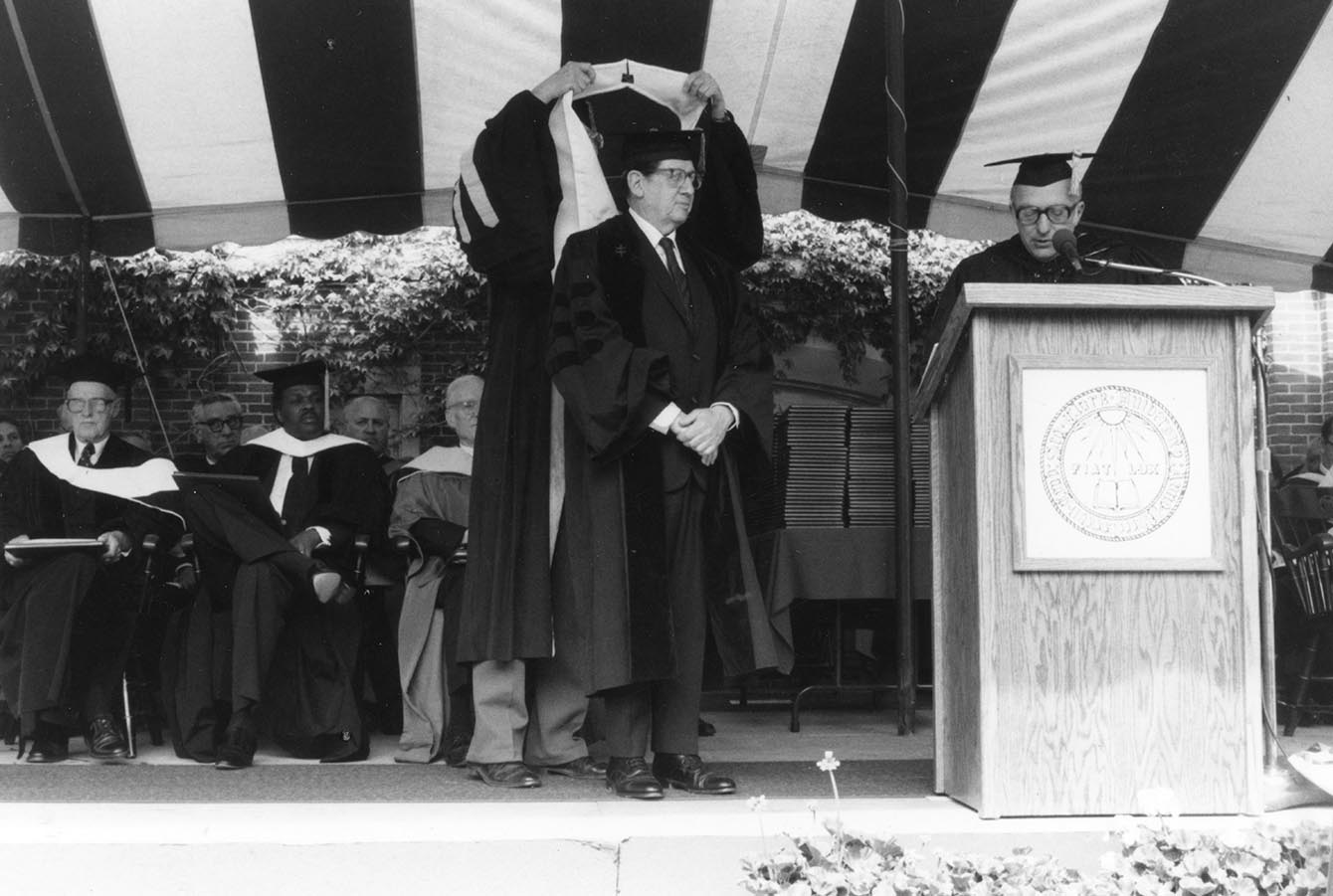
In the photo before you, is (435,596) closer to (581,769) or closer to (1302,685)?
(581,769)

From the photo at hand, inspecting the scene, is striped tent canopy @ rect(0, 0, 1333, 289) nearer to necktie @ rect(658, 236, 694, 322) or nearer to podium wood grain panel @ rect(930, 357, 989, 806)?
necktie @ rect(658, 236, 694, 322)

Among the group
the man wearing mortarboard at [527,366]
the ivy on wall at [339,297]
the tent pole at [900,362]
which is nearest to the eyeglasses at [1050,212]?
the tent pole at [900,362]

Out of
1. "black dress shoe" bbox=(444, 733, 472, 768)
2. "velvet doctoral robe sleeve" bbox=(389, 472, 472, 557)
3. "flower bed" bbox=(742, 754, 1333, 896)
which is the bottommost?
"black dress shoe" bbox=(444, 733, 472, 768)

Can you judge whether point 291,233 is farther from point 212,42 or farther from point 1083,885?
point 1083,885

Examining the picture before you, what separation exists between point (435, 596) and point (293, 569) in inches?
19.1

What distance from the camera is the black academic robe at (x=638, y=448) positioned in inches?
135

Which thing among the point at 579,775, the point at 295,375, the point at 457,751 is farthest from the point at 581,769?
the point at 295,375

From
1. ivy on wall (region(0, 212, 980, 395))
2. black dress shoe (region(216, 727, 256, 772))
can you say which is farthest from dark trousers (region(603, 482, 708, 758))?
ivy on wall (region(0, 212, 980, 395))

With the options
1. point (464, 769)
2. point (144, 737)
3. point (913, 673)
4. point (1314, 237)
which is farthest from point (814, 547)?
point (144, 737)

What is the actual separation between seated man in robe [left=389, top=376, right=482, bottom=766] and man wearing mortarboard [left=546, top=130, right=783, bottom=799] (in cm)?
107

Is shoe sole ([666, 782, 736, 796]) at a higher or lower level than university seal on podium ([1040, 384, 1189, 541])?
lower

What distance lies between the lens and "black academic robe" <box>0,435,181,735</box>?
467cm

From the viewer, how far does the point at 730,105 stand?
543 centimetres

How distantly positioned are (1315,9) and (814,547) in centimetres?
235
